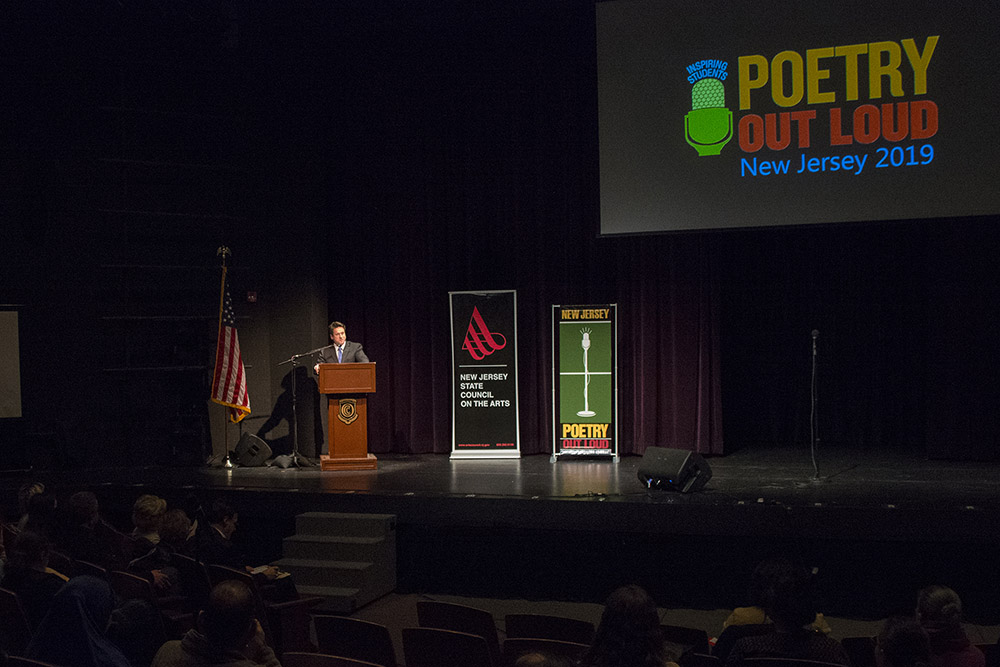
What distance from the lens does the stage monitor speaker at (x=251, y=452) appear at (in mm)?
8766

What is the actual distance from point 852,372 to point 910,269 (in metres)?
1.14

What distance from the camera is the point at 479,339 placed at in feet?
30.2

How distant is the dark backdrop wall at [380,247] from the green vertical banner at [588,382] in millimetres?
511

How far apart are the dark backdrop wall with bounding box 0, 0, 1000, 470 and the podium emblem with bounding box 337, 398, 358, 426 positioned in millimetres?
1375

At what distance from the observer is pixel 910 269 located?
30.1 feet

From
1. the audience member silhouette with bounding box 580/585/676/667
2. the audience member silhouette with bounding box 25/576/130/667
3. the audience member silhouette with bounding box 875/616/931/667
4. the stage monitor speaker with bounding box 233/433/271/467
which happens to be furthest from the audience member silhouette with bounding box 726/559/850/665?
the stage monitor speaker with bounding box 233/433/271/467

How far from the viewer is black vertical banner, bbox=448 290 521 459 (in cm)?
911

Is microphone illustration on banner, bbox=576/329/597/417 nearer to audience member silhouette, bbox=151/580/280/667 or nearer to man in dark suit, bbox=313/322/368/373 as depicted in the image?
man in dark suit, bbox=313/322/368/373

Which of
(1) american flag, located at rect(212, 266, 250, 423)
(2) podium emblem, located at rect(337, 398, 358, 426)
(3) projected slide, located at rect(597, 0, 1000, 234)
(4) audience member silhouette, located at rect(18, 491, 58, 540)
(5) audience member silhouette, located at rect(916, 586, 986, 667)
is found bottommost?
(5) audience member silhouette, located at rect(916, 586, 986, 667)

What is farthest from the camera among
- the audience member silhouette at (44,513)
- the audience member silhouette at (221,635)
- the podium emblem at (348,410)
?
the podium emblem at (348,410)

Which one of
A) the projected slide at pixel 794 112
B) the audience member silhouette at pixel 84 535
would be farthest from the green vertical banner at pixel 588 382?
the audience member silhouette at pixel 84 535

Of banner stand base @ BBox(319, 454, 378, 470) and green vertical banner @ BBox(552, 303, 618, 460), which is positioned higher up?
green vertical banner @ BBox(552, 303, 618, 460)

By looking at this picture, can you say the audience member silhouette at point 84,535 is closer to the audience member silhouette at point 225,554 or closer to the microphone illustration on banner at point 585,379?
the audience member silhouette at point 225,554

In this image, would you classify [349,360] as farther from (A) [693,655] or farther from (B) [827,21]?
(A) [693,655]
